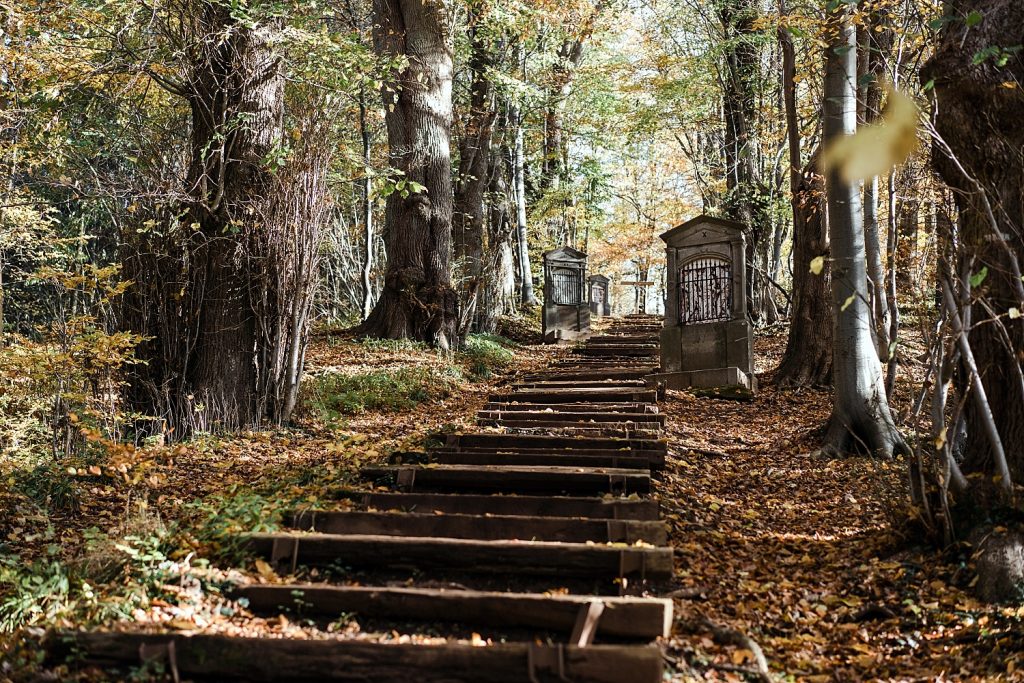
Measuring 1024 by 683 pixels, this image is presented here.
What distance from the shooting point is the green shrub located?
42.0ft

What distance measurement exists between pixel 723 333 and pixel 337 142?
6.59 metres

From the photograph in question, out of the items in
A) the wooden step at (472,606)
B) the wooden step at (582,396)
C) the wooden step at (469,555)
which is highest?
the wooden step at (582,396)

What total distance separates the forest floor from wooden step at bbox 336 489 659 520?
1.40 ft

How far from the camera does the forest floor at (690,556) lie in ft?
12.1

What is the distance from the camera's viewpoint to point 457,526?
4.89 meters

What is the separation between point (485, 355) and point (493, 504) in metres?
8.26

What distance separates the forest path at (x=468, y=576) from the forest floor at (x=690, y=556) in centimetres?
17

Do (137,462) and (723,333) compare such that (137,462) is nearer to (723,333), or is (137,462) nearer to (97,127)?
(723,333)

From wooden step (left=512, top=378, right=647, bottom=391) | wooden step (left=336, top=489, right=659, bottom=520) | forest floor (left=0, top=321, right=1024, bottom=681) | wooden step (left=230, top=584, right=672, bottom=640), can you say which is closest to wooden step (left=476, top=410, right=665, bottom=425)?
forest floor (left=0, top=321, right=1024, bottom=681)

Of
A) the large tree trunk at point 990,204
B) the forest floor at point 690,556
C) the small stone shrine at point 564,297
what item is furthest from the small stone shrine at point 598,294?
the large tree trunk at point 990,204

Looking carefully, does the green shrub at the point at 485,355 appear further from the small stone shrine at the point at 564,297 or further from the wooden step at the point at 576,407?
the wooden step at the point at 576,407

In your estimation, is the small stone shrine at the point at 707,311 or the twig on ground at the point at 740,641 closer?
the twig on ground at the point at 740,641

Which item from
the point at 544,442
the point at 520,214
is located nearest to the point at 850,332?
the point at 544,442

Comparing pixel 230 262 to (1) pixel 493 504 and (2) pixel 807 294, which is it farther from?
(2) pixel 807 294
